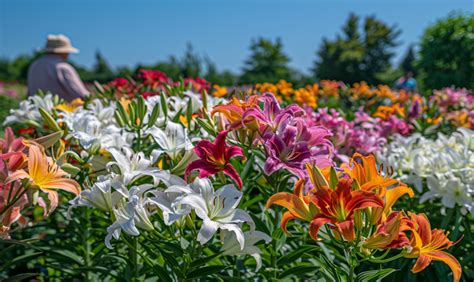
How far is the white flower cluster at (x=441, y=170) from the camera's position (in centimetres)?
242

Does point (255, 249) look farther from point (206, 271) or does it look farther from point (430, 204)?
point (430, 204)

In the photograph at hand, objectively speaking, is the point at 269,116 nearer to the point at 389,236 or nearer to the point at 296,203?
the point at 296,203

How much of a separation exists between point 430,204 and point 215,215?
5.43 ft

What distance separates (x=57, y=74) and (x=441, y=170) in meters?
3.86

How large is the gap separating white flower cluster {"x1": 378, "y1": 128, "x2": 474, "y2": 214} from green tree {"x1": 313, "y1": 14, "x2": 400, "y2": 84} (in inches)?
1208

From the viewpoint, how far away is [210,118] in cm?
184

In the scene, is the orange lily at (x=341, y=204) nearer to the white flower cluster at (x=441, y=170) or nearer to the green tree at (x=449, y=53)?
the white flower cluster at (x=441, y=170)

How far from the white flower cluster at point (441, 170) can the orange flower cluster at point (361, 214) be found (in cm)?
107

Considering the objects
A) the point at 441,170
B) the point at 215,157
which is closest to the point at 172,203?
the point at 215,157

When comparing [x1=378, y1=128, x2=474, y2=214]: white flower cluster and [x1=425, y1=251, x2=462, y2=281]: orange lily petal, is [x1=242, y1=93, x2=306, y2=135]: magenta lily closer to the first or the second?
[x1=425, y1=251, x2=462, y2=281]: orange lily petal

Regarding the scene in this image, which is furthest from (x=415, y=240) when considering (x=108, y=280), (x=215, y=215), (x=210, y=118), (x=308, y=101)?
(x=308, y=101)

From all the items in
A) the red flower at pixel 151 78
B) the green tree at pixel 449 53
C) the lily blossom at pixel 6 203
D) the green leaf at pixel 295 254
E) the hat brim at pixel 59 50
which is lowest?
the green leaf at pixel 295 254

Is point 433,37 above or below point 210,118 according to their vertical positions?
above

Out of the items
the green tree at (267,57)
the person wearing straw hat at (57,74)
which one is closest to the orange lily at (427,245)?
the person wearing straw hat at (57,74)
